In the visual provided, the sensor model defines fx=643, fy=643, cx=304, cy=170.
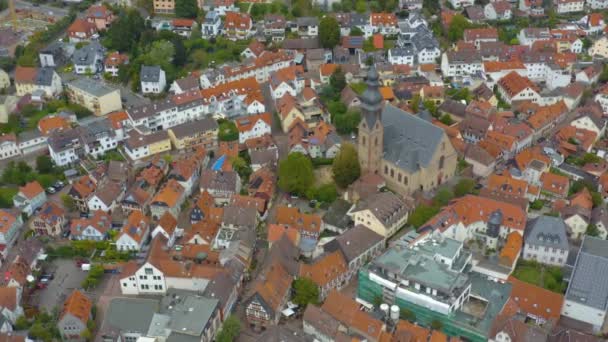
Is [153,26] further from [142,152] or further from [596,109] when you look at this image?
[596,109]

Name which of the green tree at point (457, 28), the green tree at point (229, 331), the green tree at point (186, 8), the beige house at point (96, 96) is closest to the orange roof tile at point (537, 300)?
the green tree at point (229, 331)

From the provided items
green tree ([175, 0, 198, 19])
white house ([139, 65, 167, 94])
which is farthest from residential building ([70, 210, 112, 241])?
green tree ([175, 0, 198, 19])

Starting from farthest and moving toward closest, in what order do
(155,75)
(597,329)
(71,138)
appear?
1. (155,75)
2. (71,138)
3. (597,329)

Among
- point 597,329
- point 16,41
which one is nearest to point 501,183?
point 597,329

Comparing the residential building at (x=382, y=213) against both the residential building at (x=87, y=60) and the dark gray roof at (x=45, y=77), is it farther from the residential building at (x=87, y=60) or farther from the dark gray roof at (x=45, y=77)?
the residential building at (x=87, y=60)

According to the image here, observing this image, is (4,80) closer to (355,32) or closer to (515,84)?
(355,32)

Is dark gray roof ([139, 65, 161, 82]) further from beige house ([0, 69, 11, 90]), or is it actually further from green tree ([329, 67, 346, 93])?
green tree ([329, 67, 346, 93])

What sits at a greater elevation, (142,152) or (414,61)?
(414,61)
